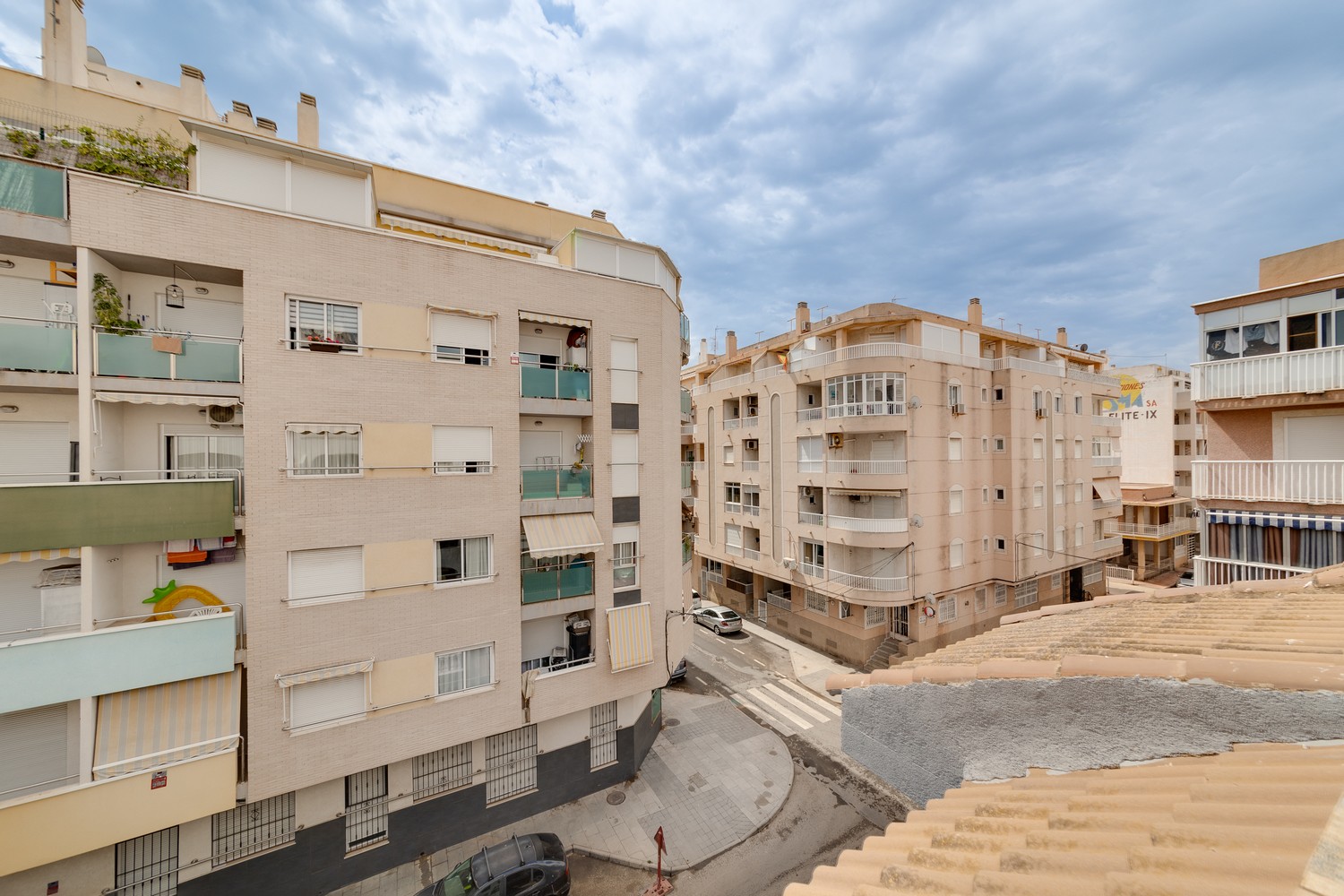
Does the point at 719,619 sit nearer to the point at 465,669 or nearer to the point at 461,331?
the point at 465,669

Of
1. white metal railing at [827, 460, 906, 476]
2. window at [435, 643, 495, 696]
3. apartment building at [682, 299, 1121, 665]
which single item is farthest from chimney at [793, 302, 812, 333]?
window at [435, 643, 495, 696]

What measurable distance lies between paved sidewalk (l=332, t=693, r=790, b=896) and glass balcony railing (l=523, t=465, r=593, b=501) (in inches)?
336

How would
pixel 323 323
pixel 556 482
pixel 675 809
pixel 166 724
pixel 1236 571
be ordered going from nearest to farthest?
pixel 166 724 < pixel 323 323 < pixel 556 482 < pixel 1236 571 < pixel 675 809

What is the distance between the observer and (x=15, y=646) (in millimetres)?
8148

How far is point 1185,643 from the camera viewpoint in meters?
4.78

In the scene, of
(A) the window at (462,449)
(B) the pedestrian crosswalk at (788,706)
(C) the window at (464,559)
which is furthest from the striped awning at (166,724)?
(B) the pedestrian crosswalk at (788,706)

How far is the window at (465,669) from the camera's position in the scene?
11508 mm

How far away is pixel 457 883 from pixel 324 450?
9.63 meters

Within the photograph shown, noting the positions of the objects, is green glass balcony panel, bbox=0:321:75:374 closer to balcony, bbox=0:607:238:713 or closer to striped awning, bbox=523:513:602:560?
balcony, bbox=0:607:238:713

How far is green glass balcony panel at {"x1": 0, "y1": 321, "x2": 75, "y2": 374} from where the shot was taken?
8.49 meters

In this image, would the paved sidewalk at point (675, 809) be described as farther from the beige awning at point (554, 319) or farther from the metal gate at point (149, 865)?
the beige awning at point (554, 319)

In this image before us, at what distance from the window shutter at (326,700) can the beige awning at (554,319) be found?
909 centimetres

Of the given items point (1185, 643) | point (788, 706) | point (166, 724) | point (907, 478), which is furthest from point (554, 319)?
point (907, 478)

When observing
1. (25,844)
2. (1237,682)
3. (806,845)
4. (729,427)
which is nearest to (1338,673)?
(1237,682)
